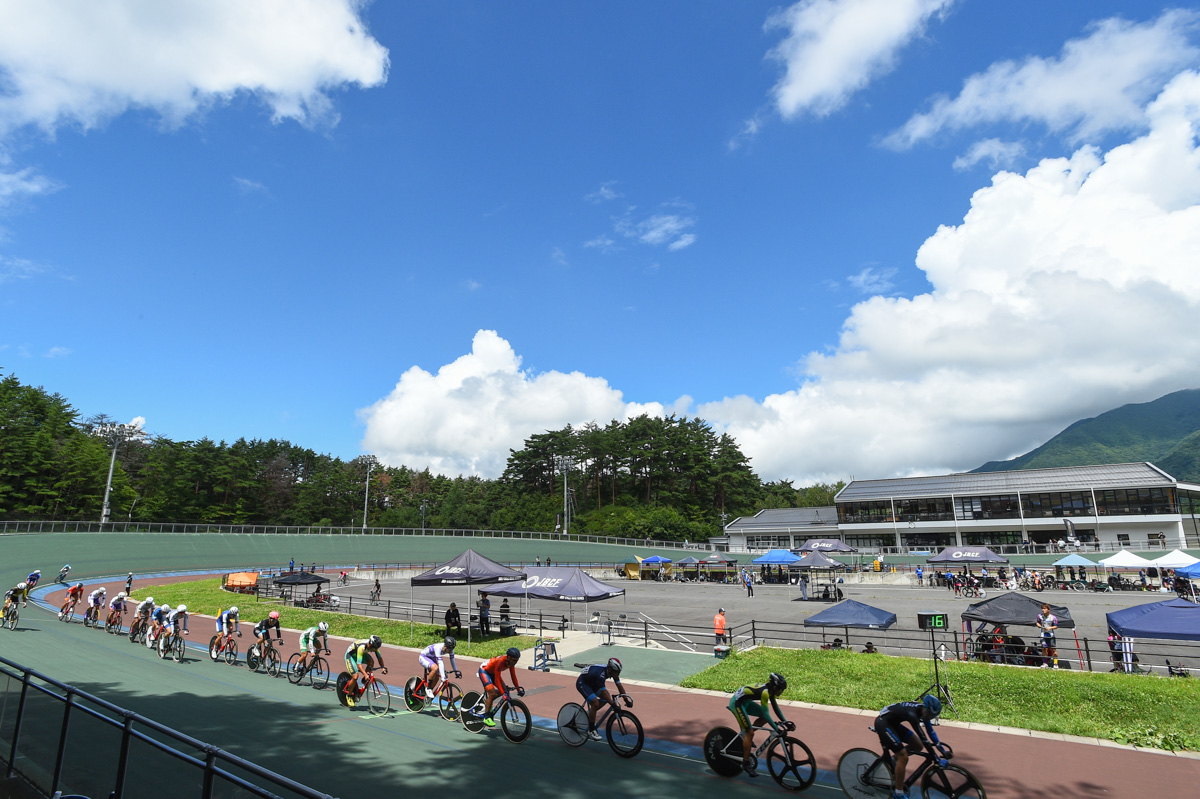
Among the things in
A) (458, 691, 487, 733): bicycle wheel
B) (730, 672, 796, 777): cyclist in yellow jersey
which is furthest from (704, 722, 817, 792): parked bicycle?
(458, 691, 487, 733): bicycle wheel

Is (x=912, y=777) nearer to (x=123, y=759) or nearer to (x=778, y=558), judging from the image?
(x=123, y=759)

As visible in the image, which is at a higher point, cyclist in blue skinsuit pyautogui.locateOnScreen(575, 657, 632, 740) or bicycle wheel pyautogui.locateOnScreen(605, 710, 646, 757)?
cyclist in blue skinsuit pyautogui.locateOnScreen(575, 657, 632, 740)

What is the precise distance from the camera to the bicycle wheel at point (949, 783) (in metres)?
7.19

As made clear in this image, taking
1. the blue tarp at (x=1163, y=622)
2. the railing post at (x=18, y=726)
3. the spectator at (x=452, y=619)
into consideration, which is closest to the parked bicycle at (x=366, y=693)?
the railing post at (x=18, y=726)

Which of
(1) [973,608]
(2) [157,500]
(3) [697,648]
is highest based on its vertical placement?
(2) [157,500]

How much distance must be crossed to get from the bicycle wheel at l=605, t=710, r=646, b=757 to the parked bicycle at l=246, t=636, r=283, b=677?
32.2 feet

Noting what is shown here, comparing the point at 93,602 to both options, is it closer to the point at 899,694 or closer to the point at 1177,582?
the point at 899,694

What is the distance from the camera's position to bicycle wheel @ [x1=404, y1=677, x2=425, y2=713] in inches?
471

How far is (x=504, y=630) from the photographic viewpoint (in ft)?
70.5

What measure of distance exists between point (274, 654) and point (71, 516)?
68.6 metres

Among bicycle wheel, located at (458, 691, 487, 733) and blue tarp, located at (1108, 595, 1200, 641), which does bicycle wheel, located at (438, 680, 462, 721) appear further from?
blue tarp, located at (1108, 595, 1200, 641)

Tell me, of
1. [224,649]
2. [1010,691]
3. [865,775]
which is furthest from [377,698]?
[1010,691]

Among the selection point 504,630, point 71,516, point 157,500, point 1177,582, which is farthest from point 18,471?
point 1177,582

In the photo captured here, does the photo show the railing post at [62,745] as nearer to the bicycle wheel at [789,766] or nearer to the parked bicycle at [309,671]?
the parked bicycle at [309,671]
